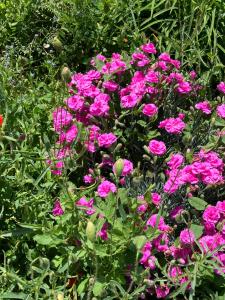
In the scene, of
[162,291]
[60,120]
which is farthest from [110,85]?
[162,291]

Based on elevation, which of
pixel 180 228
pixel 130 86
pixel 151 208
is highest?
pixel 130 86

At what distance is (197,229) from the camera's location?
1804mm

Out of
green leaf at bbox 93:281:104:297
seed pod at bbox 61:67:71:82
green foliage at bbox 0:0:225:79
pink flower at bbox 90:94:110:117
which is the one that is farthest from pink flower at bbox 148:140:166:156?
green foliage at bbox 0:0:225:79

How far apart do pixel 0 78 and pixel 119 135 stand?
0.58m

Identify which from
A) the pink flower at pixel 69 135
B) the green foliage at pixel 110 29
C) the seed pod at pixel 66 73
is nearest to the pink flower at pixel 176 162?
the pink flower at pixel 69 135

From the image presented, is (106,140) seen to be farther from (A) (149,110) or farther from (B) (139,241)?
(B) (139,241)

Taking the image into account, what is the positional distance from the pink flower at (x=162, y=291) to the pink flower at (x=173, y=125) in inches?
24.5

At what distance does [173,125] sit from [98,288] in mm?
780

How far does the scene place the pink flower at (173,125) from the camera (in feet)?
7.02

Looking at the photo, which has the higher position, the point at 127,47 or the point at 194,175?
the point at 127,47

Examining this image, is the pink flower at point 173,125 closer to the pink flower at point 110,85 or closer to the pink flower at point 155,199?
the pink flower at point 110,85

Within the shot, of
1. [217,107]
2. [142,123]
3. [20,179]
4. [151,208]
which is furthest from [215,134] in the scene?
[20,179]

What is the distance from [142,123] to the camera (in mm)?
2182

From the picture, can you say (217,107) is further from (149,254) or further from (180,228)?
(149,254)
